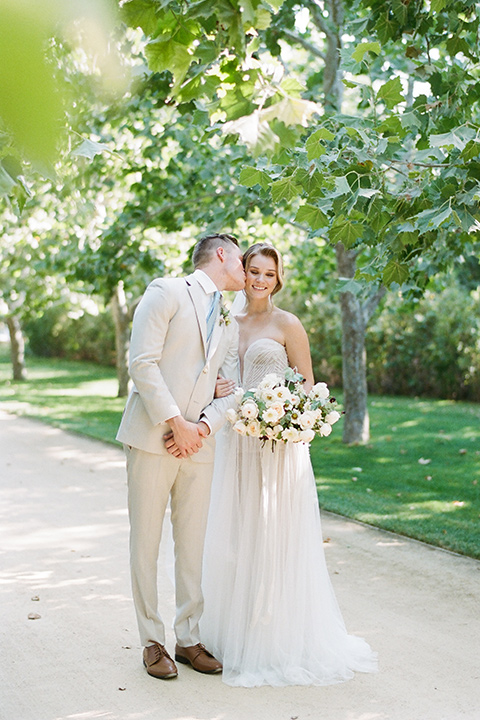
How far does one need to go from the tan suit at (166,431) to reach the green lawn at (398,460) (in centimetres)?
292

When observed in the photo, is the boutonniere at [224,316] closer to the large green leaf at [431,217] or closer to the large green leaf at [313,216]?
the large green leaf at [313,216]

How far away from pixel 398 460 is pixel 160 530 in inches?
269

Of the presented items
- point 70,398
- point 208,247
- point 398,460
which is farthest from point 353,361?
point 70,398

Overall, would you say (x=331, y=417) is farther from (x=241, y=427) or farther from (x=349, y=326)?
(x=349, y=326)

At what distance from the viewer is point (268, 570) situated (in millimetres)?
4152

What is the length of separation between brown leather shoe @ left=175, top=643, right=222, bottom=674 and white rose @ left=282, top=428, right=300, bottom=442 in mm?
1142

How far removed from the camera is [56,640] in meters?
4.36

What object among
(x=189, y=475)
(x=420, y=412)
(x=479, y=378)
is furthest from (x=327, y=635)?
(x=479, y=378)

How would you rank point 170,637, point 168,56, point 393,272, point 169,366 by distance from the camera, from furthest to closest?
point 393,272
point 170,637
point 169,366
point 168,56

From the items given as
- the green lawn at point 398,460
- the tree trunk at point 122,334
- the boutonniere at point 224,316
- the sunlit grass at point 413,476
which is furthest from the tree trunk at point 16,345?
the boutonniere at point 224,316

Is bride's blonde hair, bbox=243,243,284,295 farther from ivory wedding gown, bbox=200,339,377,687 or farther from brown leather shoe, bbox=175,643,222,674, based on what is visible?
brown leather shoe, bbox=175,643,222,674

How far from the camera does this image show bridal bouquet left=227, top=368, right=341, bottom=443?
13.3ft

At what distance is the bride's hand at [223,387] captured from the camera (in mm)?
4160

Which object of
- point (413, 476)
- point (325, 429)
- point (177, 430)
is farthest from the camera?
point (413, 476)
